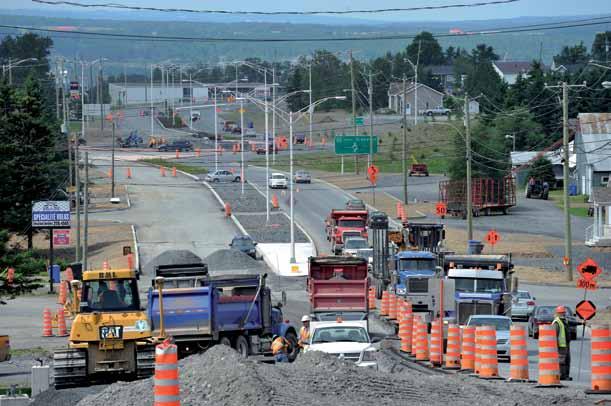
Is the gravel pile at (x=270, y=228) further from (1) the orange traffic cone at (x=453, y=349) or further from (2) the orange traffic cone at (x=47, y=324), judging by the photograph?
(1) the orange traffic cone at (x=453, y=349)

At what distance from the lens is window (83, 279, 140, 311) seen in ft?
88.7

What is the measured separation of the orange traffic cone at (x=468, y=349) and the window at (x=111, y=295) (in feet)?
24.1

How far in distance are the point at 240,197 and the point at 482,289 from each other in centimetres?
5933

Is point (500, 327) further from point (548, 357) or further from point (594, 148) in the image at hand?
point (594, 148)

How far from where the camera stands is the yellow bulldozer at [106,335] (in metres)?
26.5

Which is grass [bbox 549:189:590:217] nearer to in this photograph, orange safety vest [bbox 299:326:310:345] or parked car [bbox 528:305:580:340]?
parked car [bbox 528:305:580:340]

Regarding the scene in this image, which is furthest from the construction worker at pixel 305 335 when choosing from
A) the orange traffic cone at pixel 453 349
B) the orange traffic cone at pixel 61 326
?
the orange traffic cone at pixel 61 326

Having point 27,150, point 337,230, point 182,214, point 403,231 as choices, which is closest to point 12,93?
point 27,150

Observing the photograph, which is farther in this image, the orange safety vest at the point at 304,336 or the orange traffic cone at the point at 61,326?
the orange traffic cone at the point at 61,326

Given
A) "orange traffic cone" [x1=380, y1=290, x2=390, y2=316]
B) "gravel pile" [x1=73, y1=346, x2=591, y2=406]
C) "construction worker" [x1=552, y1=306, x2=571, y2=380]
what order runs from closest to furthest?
1. "gravel pile" [x1=73, y1=346, x2=591, y2=406]
2. "construction worker" [x1=552, y1=306, x2=571, y2=380]
3. "orange traffic cone" [x1=380, y1=290, x2=390, y2=316]

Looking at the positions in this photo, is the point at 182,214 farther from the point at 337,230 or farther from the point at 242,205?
the point at 337,230

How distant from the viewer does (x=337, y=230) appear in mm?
70625

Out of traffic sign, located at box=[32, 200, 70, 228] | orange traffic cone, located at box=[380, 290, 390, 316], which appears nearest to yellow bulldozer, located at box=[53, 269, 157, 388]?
orange traffic cone, located at box=[380, 290, 390, 316]

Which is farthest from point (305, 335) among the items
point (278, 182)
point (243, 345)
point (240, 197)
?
point (278, 182)
